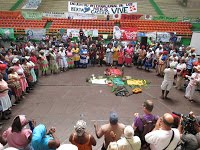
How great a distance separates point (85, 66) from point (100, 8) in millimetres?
6764

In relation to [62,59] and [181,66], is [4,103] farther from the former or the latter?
[181,66]

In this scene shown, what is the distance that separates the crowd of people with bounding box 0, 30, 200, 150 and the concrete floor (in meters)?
0.47

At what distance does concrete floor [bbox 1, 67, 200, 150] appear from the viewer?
695cm

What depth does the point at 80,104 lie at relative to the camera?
317 inches

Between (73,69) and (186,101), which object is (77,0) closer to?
(73,69)

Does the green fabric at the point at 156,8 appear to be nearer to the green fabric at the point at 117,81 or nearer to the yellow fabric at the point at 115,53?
the yellow fabric at the point at 115,53

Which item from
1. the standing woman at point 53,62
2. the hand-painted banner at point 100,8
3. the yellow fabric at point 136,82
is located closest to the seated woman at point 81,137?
the yellow fabric at point 136,82

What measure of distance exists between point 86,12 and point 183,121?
15.1 meters

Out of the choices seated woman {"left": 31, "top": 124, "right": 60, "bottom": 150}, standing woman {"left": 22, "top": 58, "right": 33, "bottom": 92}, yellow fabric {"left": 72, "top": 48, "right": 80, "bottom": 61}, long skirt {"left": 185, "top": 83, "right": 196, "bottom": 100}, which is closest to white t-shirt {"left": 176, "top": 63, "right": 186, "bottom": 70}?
long skirt {"left": 185, "top": 83, "right": 196, "bottom": 100}

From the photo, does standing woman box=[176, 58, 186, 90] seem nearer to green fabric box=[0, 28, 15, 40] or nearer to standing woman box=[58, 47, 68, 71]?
standing woman box=[58, 47, 68, 71]

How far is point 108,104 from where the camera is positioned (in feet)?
26.7

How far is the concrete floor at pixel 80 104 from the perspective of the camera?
22.8 feet

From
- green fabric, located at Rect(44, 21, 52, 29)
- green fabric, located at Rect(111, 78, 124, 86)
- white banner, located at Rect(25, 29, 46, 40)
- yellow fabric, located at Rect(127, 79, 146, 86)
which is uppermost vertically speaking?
green fabric, located at Rect(44, 21, 52, 29)

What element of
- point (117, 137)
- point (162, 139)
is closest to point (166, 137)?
point (162, 139)
